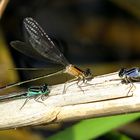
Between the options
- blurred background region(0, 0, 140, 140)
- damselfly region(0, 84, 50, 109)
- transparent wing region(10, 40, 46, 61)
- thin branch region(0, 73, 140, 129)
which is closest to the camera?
thin branch region(0, 73, 140, 129)

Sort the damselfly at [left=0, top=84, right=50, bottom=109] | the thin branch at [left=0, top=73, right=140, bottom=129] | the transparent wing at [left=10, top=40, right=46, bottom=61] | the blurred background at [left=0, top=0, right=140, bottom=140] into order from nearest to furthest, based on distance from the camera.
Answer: the thin branch at [left=0, top=73, right=140, bottom=129], the damselfly at [left=0, top=84, right=50, bottom=109], the transparent wing at [left=10, top=40, right=46, bottom=61], the blurred background at [left=0, top=0, right=140, bottom=140]

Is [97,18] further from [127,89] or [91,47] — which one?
[127,89]

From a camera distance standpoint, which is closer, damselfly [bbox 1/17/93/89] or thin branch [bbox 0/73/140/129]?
thin branch [bbox 0/73/140/129]

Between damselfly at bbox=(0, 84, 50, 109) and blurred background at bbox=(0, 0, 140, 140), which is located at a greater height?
blurred background at bbox=(0, 0, 140, 140)

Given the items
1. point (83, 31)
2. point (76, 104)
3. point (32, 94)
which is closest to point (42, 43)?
point (32, 94)

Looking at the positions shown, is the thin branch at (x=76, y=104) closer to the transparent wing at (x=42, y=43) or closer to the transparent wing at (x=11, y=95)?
the transparent wing at (x=11, y=95)

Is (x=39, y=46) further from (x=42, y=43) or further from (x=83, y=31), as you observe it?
(x=83, y=31)

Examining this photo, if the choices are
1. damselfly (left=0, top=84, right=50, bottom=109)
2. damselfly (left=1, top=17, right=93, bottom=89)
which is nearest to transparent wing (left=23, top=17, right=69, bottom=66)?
damselfly (left=1, top=17, right=93, bottom=89)

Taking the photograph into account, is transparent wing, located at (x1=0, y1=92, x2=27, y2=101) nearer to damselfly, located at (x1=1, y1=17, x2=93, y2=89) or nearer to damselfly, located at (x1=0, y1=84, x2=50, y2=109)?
damselfly, located at (x1=0, y1=84, x2=50, y2=109)
